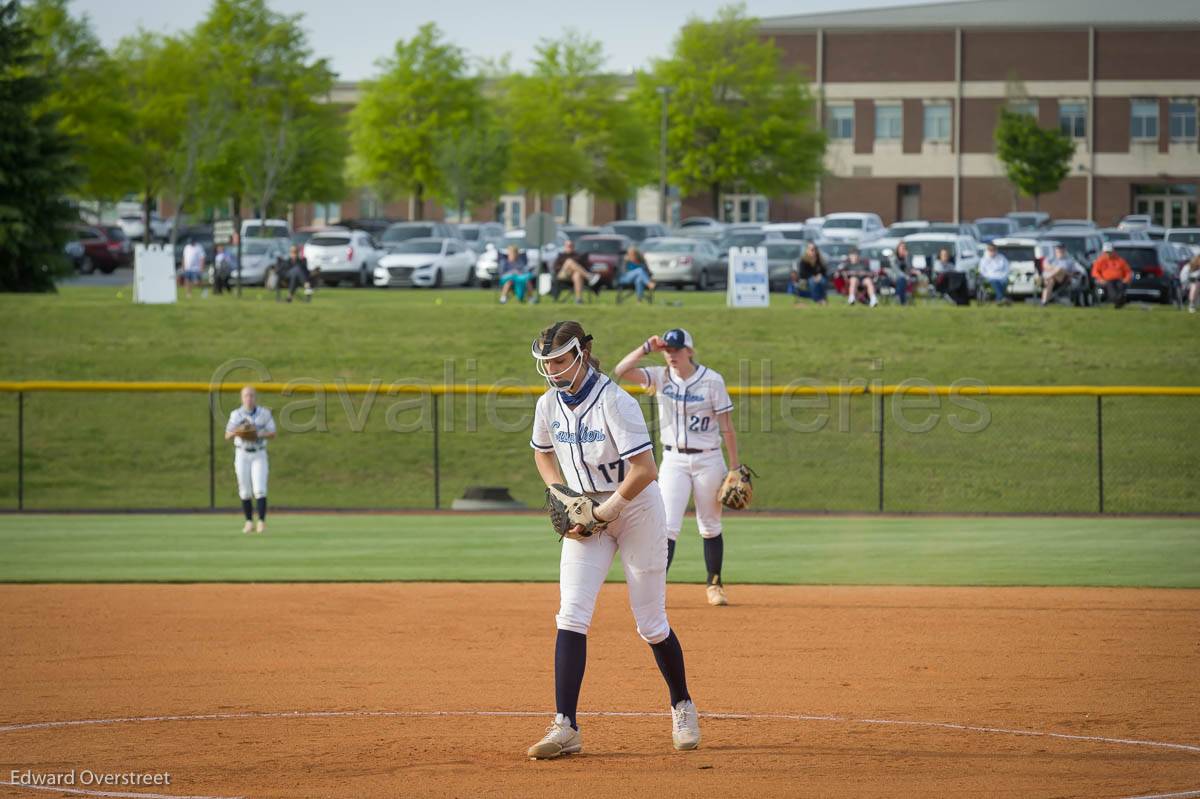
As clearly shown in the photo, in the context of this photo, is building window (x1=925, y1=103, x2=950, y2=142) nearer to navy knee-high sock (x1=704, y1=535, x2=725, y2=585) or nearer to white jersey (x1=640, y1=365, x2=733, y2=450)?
navy knee-high sock (x1=704, y1=535, x2=725, y2=585)

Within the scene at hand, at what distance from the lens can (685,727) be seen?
785cm

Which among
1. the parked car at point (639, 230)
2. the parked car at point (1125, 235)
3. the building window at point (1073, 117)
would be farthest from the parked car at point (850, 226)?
the building window at point (1073, 117)

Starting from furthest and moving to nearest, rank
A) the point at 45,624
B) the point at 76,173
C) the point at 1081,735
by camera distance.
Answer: the point at 76,173 < the point at 45,624 < the point at 1081,735

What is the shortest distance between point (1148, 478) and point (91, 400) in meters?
17.7

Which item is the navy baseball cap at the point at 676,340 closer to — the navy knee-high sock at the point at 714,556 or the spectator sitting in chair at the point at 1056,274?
the navy knee-high sock at the point at 714,556

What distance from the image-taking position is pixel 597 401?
7.71 metres

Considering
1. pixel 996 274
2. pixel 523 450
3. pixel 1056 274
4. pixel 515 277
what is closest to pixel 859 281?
pixel 996 274

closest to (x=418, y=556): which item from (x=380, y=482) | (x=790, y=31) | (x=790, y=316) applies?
(x=380, y=482)

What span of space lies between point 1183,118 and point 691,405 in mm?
65406

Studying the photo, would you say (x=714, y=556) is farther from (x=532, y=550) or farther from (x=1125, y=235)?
(x=1125, y=235)

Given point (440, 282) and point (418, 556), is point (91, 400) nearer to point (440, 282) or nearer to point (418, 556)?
point (418, 556)

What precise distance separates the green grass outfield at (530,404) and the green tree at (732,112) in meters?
32.8

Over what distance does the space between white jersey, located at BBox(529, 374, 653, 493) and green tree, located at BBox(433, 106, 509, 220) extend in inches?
2162

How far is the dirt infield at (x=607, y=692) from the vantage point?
7.40 meters
